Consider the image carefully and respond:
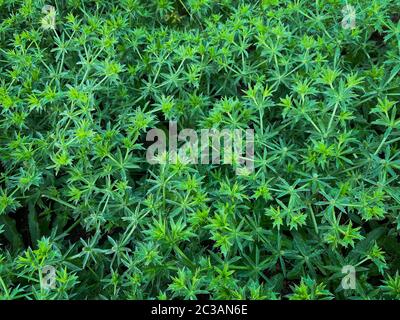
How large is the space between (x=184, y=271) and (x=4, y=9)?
206 cm

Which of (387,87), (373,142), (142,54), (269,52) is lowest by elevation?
(373,142)

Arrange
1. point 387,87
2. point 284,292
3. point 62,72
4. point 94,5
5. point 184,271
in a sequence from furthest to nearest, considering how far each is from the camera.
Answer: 1. point 94,5
2. point 62,72
3. point 387,87
4. point 284,292
5. point 184,271

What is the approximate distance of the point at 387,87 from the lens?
8.35 ft

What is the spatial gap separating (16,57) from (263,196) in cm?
150

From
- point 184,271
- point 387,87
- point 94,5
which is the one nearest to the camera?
point 184,271

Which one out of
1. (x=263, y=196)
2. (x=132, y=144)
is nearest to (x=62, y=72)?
(x=132, y=144)

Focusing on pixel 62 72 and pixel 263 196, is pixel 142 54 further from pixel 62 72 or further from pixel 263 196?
pixel 263 196

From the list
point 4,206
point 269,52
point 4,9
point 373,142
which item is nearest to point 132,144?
point 4,206

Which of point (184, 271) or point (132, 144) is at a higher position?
point (132, 144)

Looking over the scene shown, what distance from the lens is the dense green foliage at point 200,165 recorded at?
2156 mm

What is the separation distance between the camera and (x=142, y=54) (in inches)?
115

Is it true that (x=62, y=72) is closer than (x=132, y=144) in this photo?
No

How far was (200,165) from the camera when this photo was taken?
2.40 metres

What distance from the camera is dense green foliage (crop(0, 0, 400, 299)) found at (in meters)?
2.16
